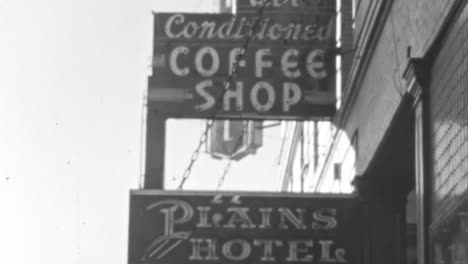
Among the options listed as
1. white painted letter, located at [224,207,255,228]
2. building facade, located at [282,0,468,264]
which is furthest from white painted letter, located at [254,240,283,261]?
building facade, located at [282,0,468,264]

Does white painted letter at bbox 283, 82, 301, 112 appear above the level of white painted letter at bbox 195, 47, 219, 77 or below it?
below

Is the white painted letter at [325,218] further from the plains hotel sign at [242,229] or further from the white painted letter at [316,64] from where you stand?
the white painted letter at [316,64]

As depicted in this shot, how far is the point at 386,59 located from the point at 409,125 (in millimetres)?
854

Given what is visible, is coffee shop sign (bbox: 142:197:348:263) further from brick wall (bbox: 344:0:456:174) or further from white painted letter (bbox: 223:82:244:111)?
white painted letter (bbox: 223:82:244:111)

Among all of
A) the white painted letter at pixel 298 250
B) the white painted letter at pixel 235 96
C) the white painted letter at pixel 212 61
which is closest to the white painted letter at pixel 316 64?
the white painted letter at pixel 235 96

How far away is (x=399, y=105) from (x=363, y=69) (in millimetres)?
2820

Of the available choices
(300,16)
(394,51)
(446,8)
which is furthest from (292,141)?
(446,8)

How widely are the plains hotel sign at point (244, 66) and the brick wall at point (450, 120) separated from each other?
6.32m

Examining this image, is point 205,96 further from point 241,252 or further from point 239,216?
point 241,252

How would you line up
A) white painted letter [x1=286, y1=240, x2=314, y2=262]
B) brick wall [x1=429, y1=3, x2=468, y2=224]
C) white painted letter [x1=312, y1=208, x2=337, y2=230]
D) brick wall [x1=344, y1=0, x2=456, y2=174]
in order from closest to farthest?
brick wall [x1=429, y1=3, x2=468, y2=224]
brick wall [x1=344, y1=0, x2=456, y2=174]
white painted letter [x1=312, y1=208, x2=337, y2=230]
white painted letter [x1=286, y1=240, x2=314, y2=262]

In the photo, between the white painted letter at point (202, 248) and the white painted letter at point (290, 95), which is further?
the white painted letter at point (290, 95)

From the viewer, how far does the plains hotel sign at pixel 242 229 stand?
18.9 meters

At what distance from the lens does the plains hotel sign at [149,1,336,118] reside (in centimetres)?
1995

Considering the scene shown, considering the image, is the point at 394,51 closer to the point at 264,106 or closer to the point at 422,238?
the point at 422,238
